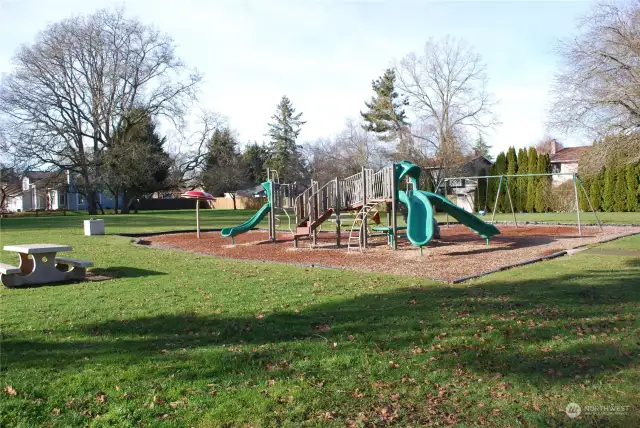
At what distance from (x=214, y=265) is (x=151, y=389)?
746 centimetres

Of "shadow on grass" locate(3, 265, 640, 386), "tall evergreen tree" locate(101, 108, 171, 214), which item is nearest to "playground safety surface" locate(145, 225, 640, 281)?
"shadow on grass" locate(3, 265, 640, 386)

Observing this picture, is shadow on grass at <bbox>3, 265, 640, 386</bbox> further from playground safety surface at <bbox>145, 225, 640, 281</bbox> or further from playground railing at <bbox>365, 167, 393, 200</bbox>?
playground railing at <bbox>365, 167, 393, 200</bbox>

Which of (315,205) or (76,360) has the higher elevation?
(315,205)

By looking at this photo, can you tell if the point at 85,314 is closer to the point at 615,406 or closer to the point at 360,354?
the point at 360,354

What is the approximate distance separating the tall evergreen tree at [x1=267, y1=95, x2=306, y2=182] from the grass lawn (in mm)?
60566

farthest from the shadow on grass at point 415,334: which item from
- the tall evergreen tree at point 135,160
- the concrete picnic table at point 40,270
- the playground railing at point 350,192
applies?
the tall evergreen tree at point 135,160

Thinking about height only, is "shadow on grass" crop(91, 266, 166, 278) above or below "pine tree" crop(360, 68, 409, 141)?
below

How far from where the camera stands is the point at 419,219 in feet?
44.2

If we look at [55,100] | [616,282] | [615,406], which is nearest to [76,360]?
[615,406]

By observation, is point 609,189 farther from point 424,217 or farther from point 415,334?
point 415,334

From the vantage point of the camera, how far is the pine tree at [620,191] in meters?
36.0

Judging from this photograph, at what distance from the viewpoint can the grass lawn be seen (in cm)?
376

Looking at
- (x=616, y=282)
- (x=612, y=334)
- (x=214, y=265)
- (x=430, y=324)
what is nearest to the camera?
(x=612, y=334)

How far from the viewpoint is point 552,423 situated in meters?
3.57
